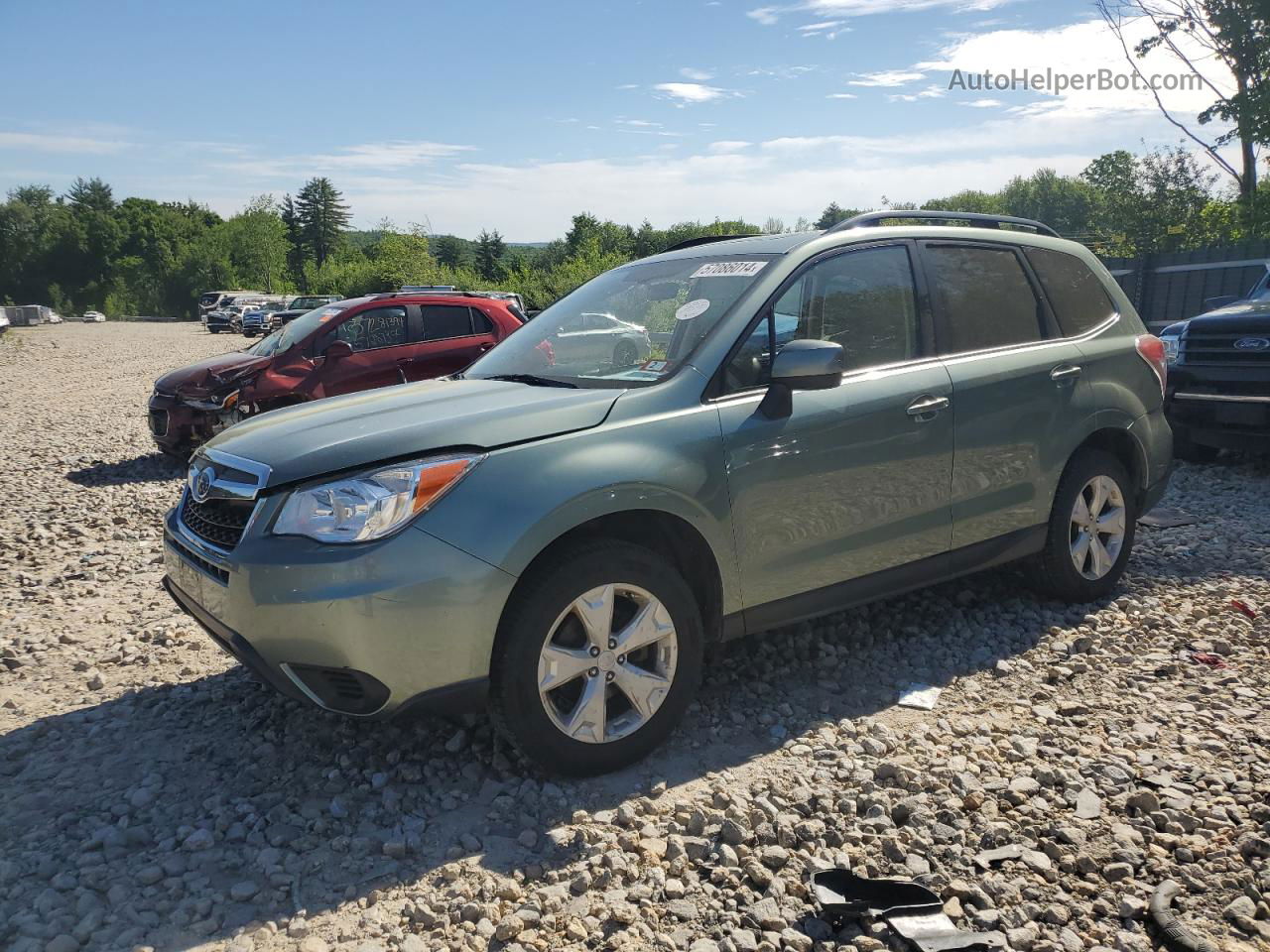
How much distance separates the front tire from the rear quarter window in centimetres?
269

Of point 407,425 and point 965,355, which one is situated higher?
point 965,355

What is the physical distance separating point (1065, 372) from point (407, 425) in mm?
3163

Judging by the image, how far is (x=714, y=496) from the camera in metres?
3.47

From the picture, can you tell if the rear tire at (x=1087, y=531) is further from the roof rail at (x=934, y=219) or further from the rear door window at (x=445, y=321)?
the rear door window at (x=445, y=321)

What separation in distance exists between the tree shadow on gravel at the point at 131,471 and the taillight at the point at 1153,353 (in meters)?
8.96

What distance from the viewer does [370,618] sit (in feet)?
9.63

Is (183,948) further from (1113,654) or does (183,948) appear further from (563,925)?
(1113,654)

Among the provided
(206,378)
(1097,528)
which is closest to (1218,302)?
(1097,528)

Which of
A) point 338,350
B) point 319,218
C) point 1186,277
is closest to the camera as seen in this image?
point 338,350

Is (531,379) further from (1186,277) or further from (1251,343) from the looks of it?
(1186,277)

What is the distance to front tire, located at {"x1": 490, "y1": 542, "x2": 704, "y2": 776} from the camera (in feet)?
10.2

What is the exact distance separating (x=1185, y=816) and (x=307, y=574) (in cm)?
283

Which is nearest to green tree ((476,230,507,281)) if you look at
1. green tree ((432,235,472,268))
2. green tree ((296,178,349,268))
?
green tree ((432,235,472,268))

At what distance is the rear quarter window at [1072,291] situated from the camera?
4.83 metres
